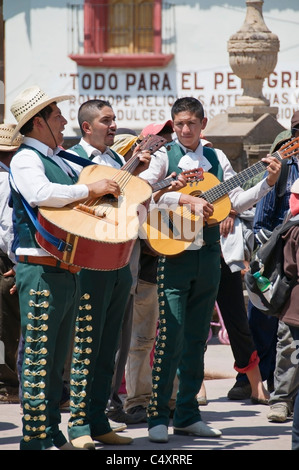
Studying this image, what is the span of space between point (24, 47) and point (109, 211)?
15362 millimetres

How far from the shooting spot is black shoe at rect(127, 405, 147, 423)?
272 inches

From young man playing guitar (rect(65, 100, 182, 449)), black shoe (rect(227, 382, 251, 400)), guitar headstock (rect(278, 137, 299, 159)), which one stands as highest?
guitar headstock (rect(278, 137, 299, 159))

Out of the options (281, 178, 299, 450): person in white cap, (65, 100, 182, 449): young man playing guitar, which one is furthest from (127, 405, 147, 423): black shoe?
(281, 178, 299, 450): person in white cap

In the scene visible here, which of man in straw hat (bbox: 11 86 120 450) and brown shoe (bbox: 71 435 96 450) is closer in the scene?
man in straw hat (bbox: 11 86 120 450)

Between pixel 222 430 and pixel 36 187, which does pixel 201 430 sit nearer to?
Result: pixel 222 430

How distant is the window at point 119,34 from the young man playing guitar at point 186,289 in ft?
43.1

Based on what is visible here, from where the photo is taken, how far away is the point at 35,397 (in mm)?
5531

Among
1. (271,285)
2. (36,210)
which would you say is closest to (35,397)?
(36,210)

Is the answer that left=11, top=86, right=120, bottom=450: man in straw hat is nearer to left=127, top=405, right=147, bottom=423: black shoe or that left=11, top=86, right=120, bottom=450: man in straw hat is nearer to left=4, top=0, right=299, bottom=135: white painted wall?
left=127, top=405, right=147, bottom=423: black shoe

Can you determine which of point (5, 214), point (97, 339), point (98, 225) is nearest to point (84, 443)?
point (97, 339)

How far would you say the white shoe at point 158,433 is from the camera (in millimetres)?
6262

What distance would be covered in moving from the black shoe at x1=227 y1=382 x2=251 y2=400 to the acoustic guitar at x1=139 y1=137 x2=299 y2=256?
5.83ft

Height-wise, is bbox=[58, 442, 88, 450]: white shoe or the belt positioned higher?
the belt

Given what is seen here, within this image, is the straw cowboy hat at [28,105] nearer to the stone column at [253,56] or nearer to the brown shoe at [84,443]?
the brown shoe at [84,443]
